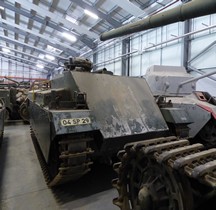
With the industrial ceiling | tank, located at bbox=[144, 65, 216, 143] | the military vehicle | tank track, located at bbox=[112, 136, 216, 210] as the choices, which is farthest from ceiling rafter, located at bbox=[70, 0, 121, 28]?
tank track, located at bbox=[112, 136, 216, 210]

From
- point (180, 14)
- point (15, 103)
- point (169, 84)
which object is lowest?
point (15, 103)

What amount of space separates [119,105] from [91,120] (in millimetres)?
601

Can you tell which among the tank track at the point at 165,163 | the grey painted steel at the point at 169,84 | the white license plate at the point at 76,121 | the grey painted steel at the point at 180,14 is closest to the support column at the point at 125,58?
the grey painted steel at the point at 169,84

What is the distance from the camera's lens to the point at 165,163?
1.54m

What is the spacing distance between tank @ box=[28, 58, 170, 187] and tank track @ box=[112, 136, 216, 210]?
23.9 inches

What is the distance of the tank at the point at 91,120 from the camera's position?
2537mm

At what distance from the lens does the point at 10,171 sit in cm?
370

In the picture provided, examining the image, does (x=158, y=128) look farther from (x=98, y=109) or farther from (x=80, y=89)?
(x=80, y=89)

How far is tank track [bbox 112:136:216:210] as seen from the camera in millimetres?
1332

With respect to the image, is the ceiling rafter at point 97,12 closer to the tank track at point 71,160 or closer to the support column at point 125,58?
the support column at point 125,58

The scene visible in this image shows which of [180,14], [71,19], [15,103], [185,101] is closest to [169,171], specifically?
[180,14]

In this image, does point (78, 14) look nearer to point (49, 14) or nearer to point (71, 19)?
point (71, 19)

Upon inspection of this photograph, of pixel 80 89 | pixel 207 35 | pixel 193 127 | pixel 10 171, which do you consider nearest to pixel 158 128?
pixel 80 89

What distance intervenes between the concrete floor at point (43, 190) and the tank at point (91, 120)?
187 millimetres
